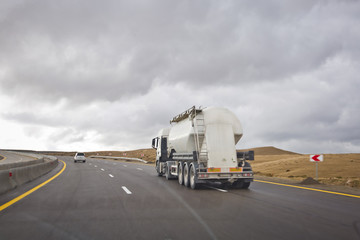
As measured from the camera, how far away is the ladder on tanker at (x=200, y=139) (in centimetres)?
1352

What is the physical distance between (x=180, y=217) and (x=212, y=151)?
20.8 feet

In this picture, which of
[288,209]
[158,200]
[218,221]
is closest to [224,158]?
[158,200]

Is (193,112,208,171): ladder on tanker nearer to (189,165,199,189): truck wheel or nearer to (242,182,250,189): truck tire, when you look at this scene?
(189,165,199,189): truck wheel

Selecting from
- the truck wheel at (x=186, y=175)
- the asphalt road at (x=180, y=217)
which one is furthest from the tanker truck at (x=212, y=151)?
the asphalt road at (x=180, y=217)

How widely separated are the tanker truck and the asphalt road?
245 centimetres

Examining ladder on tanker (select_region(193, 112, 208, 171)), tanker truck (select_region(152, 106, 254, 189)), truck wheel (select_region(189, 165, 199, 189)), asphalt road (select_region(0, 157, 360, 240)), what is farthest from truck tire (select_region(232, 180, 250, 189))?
asphalt road (select_region(0, 157, 360, 240))

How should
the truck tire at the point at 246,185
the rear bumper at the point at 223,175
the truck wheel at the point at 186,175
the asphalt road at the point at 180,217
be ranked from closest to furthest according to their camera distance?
the asphalt road at the point at 180,217 < the rear bumper at the point at 223,175 < the truck tire at the point at 246,185 < the truck wheel at the point at 186,175

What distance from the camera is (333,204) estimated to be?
914 centimetres

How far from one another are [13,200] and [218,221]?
6.58m

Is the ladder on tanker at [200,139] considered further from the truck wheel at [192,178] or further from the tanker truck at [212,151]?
the truck wheel at [192,178]

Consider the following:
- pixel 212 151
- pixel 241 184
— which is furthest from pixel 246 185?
pixel 212 151

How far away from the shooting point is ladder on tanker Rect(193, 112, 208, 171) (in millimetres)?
13523

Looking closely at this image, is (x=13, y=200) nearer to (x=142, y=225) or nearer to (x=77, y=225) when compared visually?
(x=77, y=225)

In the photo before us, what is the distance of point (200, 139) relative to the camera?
1398cm
